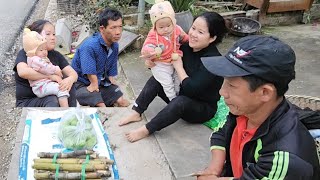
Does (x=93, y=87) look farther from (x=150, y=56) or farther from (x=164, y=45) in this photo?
(x=164, y=45)

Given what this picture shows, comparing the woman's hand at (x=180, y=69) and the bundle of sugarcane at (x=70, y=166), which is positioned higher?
the woman's hand at (x=180, y=69)

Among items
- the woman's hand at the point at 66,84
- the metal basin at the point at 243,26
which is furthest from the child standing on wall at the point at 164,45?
the metal basin at the point at 243,26

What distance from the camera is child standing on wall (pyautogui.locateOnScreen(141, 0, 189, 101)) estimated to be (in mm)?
3592

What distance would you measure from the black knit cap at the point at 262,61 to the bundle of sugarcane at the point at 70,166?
126 centimetres

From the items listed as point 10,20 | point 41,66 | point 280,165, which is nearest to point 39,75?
point 41,66

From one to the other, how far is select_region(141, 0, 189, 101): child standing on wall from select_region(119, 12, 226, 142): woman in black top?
3.2 inches

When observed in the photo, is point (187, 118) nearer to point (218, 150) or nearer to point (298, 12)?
point (218, 150)

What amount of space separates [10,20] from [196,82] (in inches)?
218

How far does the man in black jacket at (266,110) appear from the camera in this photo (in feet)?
5.98

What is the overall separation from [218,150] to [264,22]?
15.8 feet

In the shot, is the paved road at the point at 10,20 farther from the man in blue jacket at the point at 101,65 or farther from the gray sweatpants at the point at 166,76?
the gray sweatpants at the point at 166,76

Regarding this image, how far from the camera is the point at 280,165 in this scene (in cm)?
182

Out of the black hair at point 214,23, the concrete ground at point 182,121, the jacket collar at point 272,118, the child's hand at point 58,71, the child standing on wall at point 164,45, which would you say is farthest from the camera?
the child's hand at point 58,71

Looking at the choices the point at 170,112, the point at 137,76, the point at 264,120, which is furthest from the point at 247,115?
the point at 137,76
